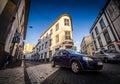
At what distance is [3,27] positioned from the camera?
6.17 meters

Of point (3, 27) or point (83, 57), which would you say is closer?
point (83, 57)

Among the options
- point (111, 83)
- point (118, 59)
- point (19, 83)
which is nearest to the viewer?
point (111, 83)

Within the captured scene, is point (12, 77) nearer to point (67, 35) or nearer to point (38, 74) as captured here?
point (38, 74)

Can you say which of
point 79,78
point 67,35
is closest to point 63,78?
point 79,78

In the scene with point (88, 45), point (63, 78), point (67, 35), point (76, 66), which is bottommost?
point (63, 78)

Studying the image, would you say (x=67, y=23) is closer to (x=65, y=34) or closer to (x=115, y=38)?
(x=65, y=34)

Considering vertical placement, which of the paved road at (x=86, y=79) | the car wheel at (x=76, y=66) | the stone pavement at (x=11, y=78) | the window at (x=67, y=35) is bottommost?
the paved road at (x=86, y=79)

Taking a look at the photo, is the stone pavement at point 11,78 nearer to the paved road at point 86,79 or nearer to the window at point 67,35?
the paved road at point 86,79

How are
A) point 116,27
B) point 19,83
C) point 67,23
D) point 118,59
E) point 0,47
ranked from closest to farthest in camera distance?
point 19,83, point 0,47, point 118,59, point 116,27, point 67,23

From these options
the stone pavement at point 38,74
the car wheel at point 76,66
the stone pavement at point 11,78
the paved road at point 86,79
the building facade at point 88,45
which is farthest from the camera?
the building facade at point 88,45

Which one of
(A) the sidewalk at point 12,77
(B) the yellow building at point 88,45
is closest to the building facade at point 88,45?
(B) the yellow building at point 88,45

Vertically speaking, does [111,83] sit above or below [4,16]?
below

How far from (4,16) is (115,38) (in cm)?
1768

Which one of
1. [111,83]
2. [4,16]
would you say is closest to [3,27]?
[4,16]
